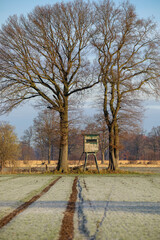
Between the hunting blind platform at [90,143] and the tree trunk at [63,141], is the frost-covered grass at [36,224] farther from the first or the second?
the tree trunk at [63,141]

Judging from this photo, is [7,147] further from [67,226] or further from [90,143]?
[67,226]

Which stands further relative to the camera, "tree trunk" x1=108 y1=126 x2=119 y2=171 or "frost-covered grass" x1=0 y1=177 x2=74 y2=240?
"tree trunk" x1=108 y1=126 x2=119 y2=171

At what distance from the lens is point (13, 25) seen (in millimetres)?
18953

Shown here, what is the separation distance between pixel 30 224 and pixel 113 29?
756 inches

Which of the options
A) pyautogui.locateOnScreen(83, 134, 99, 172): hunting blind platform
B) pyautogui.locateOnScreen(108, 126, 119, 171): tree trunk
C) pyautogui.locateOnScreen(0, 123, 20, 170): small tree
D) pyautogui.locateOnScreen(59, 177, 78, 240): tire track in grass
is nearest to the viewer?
pyautogui.locateOnScreen(59, 177, 78, 240): tire track in grass

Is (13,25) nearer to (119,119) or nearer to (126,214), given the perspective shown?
(119,119)

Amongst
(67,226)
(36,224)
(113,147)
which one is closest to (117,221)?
(67,226)

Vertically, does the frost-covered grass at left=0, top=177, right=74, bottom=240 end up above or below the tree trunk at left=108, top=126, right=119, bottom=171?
below

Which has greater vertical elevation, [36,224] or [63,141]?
[63,141]

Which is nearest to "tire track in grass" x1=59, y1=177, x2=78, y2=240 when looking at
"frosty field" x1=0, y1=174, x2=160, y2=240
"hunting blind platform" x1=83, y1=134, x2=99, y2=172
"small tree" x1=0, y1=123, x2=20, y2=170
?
"frosty field" x1=0, y1=174, x2=160, y2=240

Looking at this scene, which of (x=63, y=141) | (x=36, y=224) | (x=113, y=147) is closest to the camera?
(x=36, y=224)

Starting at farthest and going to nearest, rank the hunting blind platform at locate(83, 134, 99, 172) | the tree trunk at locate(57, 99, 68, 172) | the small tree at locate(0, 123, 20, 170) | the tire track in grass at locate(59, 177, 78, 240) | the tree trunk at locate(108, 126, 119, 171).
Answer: the small tree at locate(0, 123, 20, 170)
the tree trunk at locate(108, 126, 119, 171)
the tree trunk at locate(57, 99, 68, 172)
the hunting blind platform at locate(83, 134, 99, 172)
the tire track in grass at locate(59, 177, 78, 240)

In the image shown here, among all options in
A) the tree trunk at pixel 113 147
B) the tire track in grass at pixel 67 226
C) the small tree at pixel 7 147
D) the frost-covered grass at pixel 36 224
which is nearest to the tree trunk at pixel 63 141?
the tree trunk at pixel 113 147

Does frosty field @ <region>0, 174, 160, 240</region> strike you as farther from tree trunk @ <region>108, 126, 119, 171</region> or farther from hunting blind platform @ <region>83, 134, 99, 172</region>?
tree trunk @ <region>108, 126, 119, 171</region>
